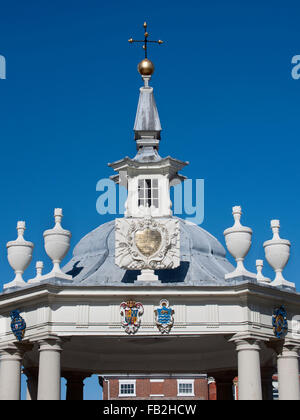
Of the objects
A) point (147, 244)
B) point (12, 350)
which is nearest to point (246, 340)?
point (147, 244)

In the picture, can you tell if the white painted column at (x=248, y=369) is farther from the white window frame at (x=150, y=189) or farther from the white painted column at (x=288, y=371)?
the white window frame at (x=150, y=189)

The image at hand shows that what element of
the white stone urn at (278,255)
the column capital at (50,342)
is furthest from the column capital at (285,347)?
the column capital at (50,342)

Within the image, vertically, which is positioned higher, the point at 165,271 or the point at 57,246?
the point at 57,246

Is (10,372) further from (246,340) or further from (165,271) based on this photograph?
(246,340)

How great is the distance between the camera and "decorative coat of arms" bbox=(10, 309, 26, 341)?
40.8 metres

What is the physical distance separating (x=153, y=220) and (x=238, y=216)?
4.15 m

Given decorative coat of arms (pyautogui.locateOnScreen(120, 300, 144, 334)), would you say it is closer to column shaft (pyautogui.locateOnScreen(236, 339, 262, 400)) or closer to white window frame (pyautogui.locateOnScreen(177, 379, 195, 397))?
column shaft (pyautogui.locateOnScreen(236, 339, 262, 400))

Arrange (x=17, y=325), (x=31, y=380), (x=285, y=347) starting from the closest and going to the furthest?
(x=17, y=325) < (x=285, y=347) < (x=31, y=380)

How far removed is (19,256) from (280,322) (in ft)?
43.2

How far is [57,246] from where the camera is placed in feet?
132

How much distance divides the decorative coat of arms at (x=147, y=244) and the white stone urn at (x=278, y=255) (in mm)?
4697
